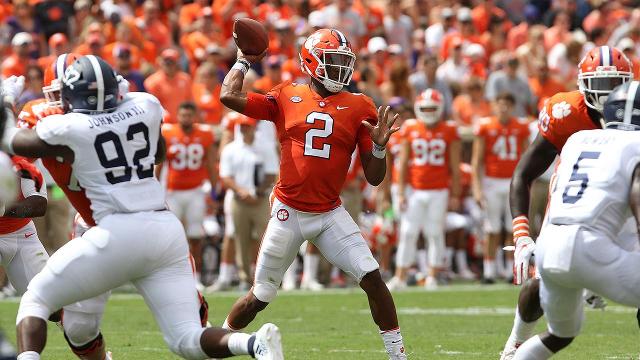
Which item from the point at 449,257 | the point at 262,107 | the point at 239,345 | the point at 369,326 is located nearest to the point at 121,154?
the point at 239,345

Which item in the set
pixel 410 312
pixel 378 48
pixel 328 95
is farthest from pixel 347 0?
pixel 328 95

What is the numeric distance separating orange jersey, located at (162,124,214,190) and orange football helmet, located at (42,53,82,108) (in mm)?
6200

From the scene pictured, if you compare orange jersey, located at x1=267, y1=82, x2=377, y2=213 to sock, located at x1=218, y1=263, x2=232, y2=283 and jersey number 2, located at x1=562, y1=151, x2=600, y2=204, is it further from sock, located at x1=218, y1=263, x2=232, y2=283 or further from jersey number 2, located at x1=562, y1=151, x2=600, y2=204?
sock, located at x1=218, y1=263, x2=232, y2=283

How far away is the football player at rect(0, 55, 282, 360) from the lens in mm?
5367

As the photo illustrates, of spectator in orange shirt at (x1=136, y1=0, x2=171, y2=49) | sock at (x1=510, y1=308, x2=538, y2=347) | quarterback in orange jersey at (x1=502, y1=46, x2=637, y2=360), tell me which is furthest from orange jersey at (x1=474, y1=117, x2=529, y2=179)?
sock at (x1=510, y1=308, x2=538, y2=347)

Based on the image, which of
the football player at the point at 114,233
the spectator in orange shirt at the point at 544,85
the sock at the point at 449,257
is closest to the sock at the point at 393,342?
the football player at the point at 114,233

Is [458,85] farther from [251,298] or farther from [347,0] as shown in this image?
[251,298]

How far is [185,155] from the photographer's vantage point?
12453 millimetres

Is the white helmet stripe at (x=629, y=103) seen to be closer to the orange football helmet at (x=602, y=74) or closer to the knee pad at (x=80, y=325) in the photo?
the orange football helmet at (x=602, y=74)

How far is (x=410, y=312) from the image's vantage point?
1032 centimetres

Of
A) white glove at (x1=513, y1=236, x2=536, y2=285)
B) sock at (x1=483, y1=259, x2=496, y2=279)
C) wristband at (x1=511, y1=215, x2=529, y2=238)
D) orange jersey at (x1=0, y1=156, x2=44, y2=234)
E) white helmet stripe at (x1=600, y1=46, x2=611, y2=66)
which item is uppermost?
white helmet stripe at (x1=600, y1=46, x2=611, y2=66)

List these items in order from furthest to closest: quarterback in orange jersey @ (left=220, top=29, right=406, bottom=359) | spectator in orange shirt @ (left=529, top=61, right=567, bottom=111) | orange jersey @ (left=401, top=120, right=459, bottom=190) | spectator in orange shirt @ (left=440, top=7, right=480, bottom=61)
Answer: spectator in orange shirt @ (left=440, top=7, right=480, bottom=61) < spectator in orange shirt @ (left=529, top=61, right=567, bottom=111) < orange jersey @ (left=401, top=120, right=459, bottom=190) < quarterback in orange jersey @ (left=220, top=29, right=406, bottom=359)

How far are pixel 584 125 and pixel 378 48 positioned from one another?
28.0 ft

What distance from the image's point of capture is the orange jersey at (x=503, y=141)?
43.2ft
